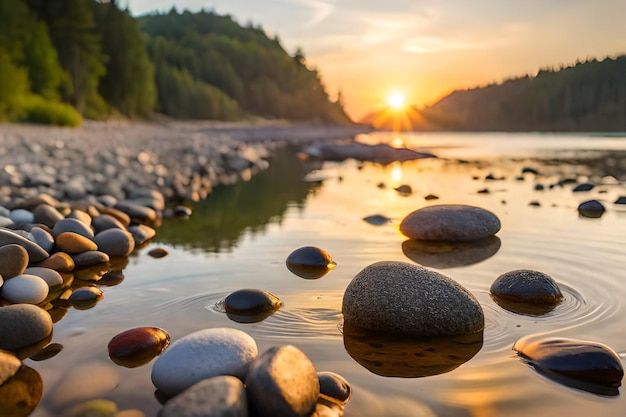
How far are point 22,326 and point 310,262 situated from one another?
2.49m

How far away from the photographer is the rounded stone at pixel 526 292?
387 centimetres

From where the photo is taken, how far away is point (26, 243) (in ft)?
15.2

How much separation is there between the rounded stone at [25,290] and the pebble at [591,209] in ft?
23.0

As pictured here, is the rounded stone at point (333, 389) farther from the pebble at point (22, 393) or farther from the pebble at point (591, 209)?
the pebble at point (591, 209)

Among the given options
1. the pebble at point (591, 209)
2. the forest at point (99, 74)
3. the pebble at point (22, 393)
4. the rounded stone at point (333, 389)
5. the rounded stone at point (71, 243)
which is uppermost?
the forest at point (99, 74)

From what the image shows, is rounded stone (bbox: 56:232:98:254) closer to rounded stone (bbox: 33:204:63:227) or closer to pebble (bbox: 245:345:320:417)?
rounded stone (bbox: 33:204:63:227)

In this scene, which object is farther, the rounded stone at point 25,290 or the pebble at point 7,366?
the rounded stone at point 25,290

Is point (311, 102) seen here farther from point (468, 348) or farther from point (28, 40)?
point (468, 348)

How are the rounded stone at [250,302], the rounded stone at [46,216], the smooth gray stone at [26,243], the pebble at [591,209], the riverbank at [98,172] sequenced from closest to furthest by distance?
the rounded stone at [250,302] < the smooth gray stone at [26,243] < the rounded stone at [46,216] < the pebble at [591,209] < the riverbank at [98,172]

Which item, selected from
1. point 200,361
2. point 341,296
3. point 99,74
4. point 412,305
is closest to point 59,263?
point 341,296

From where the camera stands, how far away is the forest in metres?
29.2

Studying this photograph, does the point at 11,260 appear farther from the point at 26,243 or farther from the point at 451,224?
the point at 451,224

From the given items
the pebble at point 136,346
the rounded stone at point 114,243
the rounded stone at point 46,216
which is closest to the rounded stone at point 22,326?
the pebble at point 136,346

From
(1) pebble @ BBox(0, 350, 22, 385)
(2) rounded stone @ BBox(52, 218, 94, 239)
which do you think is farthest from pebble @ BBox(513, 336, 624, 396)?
(2) rounded stone @ BBox(52, 218, 94, 239)
